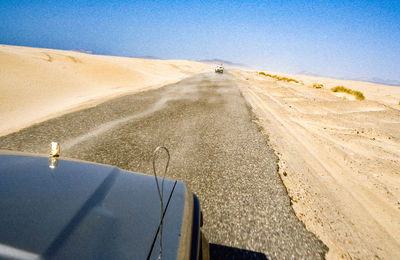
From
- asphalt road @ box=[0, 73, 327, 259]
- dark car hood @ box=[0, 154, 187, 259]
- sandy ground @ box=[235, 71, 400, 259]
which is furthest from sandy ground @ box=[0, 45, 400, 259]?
dark car hood @ box=[0, 154, 187, 259]

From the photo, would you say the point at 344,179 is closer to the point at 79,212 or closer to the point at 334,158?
the point at 334,158

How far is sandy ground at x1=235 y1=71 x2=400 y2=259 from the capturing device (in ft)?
8.70

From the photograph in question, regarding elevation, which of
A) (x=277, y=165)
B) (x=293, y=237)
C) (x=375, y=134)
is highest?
(x=375, y=134)

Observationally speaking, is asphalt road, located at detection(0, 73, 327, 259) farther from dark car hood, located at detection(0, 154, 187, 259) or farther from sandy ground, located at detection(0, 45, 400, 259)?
dark car hood, located at detection(0, 154, 187, 259)

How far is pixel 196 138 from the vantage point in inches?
210

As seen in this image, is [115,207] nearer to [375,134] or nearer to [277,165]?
[277,165]

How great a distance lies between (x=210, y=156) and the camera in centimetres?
436

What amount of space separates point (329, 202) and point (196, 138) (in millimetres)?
3258

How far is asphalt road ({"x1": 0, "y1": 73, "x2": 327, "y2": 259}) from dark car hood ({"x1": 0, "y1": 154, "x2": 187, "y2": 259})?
4.63 feet

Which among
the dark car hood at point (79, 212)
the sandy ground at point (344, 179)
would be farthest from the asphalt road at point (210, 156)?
the dark car hood at point (79, 212)

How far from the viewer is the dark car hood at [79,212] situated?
3.08 feet

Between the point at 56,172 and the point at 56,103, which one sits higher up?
the point at 56,172

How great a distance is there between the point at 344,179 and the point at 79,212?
4.74 m

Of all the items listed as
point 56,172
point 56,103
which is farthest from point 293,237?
point 56,103
